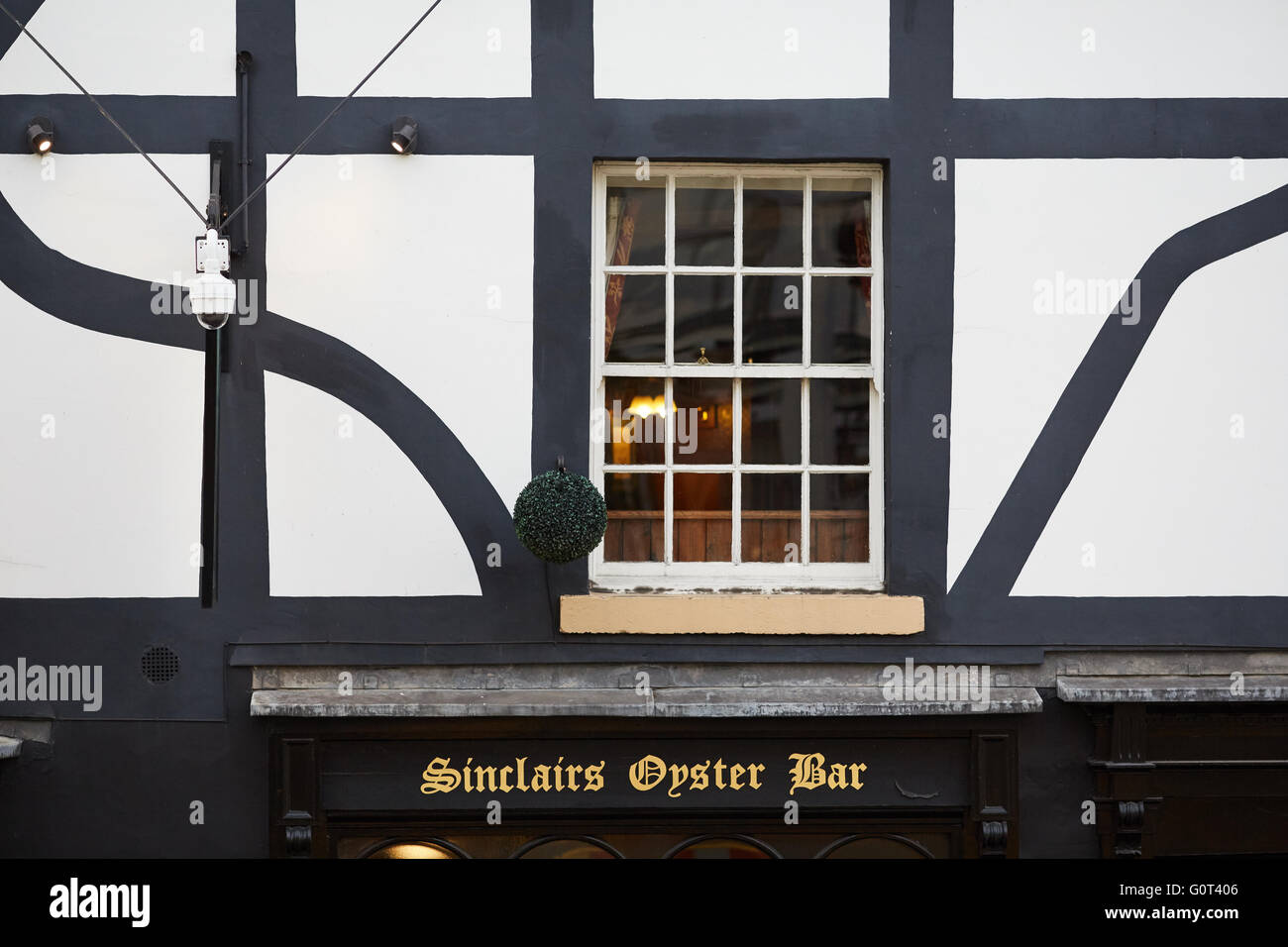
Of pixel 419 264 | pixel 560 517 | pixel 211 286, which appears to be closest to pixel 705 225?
pixel 419 264

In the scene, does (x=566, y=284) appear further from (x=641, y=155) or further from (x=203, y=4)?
(x=203, y=4)

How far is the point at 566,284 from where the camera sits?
605 centimetres

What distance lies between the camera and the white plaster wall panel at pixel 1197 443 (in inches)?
241

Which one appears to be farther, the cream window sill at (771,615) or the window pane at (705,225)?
the window pane at (705,225)

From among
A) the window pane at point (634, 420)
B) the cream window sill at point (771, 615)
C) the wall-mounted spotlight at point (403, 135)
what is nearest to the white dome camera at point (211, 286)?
the wall-mounted spotlight at point (403, 135)

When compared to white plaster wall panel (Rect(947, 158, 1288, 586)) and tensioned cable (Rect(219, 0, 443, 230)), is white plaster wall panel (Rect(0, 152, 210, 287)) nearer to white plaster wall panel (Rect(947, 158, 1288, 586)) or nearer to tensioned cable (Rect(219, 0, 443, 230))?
tensioned cable (Rect(219, 0, 443, 230))

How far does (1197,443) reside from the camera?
612 cm

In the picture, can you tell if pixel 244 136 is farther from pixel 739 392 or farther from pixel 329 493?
pixel 739 392

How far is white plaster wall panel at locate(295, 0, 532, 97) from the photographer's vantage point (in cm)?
603

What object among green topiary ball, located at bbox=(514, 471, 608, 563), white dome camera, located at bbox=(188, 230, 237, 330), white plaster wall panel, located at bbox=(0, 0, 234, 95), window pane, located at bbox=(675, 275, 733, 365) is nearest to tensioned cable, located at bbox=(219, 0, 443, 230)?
white dome camera, located at bbox=(188, 230, 237, 330)

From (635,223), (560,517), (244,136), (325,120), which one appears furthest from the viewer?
(635,223)

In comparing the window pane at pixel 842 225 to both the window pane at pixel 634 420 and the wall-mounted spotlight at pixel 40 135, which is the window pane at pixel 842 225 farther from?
the wall-mounted spotlight at pixel 40 135

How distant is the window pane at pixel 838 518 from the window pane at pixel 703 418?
1.62 ft

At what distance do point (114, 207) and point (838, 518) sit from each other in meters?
3.81
